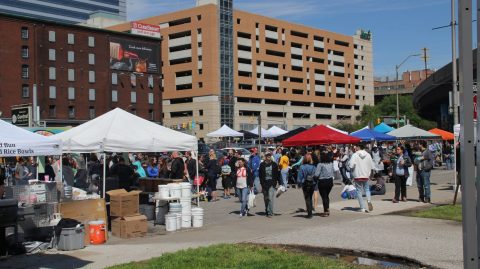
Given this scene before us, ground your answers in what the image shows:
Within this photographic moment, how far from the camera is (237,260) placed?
8.86 meters

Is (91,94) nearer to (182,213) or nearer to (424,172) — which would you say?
(424,172)

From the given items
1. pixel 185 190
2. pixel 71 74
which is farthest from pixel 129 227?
pixel 71 74

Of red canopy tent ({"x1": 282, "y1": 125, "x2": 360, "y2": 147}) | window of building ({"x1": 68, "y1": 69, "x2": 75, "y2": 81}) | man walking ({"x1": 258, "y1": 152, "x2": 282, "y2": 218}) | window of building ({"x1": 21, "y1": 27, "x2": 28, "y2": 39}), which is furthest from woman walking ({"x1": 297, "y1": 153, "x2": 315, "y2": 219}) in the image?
window of building ({"x1": 68, "y1": 69, "x2": 75, "y2": 81})

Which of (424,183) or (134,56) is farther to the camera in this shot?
(134,56)

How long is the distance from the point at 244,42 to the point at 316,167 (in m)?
94.4

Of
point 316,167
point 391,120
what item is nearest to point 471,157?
point 316,167

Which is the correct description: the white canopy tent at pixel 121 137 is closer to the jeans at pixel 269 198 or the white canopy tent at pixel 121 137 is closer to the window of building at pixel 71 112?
the jeans at pixel 269 198

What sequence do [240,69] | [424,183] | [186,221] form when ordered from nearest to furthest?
[186,221], [424,183], [240,69]

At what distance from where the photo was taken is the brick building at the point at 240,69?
102 m

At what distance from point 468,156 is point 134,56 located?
89.9m

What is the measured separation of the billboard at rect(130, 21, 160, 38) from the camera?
92.2 m

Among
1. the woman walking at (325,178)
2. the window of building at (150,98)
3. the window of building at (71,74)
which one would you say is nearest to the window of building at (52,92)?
the window of building at (71,74)

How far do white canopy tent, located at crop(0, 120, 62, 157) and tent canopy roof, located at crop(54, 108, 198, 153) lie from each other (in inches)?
86.1

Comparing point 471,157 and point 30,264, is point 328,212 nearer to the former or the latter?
point 30,264
